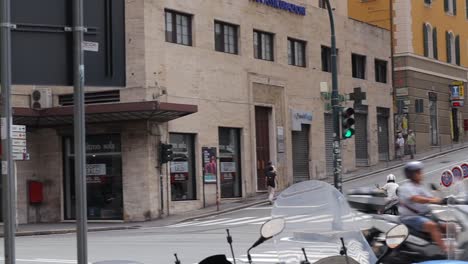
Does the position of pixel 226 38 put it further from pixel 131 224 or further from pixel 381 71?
pixel 381 71

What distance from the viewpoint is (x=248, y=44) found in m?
36.1

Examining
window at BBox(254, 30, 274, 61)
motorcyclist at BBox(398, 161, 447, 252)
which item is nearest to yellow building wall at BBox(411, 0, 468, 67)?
window at BBox(254, 30, 274, 61)

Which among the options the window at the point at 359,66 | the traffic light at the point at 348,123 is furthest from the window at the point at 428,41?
the traffic light at the point at 348,123

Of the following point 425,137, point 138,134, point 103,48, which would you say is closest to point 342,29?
point 425,137

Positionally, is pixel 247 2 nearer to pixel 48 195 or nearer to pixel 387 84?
pixel 48 195

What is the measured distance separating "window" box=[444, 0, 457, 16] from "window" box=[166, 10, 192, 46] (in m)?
30.2

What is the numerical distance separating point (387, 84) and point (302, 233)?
44018 mm

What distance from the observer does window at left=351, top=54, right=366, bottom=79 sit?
4543 centimetres

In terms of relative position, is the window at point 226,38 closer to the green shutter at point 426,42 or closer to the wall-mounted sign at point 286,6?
the wall-mounted sign at point 286,6

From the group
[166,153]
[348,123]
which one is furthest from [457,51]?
[166,153]

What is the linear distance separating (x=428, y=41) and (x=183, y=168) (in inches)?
1091

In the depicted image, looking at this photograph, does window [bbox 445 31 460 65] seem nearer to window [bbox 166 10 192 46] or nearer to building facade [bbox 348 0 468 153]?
building facade [bbox 348 0 468 153]

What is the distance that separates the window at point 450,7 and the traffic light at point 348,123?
3365 centimetres

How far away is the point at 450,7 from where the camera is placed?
58188 millimetres
